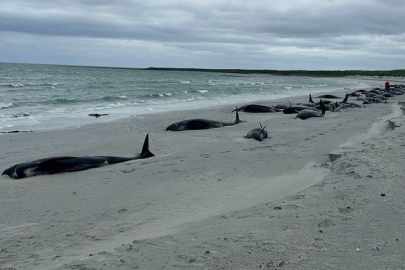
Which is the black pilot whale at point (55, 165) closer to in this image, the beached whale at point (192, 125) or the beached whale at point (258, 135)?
the beached whale at point (258, 135)

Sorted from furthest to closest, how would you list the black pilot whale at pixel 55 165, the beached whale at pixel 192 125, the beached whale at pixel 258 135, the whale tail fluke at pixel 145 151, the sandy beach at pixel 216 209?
the beached whale at pixel 192 125 → the beached whale at pixel 258 135 → the whale tail fluke at pixel 145 151 → the black pilot whale at pixel 55 165 → the sandy beach at pixel 216 209

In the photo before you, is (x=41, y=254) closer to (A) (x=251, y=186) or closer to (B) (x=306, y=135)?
(A) (x=251, y=186)

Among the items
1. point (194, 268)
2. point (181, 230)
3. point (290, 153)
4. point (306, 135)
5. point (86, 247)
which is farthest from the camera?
point (306, 135)

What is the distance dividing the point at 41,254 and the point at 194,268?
1.60 meters

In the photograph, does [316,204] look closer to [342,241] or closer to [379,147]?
[342,241]

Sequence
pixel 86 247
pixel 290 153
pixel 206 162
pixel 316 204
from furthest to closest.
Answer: pixel 290 153
pixel 206 162
pixel 316 204
pixel 86 247

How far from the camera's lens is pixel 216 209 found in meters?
6.05

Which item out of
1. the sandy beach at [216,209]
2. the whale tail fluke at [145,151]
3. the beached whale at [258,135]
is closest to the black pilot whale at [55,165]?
the sandy beach at [216,209]

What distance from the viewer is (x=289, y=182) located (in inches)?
297

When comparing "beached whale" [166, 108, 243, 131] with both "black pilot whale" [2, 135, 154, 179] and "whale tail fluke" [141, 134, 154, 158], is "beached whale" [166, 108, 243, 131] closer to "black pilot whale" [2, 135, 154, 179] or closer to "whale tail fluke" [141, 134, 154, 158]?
"whale tail fluke" [141, 134, 154, 158]

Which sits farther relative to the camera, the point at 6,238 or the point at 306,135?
the point at 306,135

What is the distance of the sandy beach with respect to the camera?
420cm

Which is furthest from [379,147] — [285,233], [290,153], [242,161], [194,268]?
[194,268]

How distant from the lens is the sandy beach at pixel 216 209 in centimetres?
420
